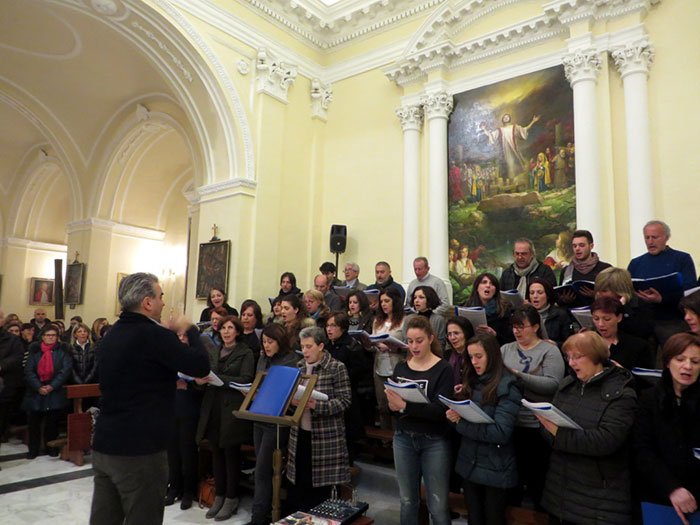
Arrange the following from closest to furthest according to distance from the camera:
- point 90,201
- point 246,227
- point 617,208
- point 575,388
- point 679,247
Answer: point 575,388
point 679,247
point 617,208
point 246,227
point 90,201

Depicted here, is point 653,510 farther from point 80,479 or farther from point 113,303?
point 113,303

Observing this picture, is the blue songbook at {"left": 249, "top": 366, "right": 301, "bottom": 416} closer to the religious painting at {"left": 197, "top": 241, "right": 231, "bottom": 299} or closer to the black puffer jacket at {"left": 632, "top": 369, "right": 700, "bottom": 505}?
the black puffer jacket at {"left": 632, "top": 369, "right": 700, "bottom": 505}

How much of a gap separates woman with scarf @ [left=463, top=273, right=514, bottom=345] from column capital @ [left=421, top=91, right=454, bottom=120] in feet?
17.1

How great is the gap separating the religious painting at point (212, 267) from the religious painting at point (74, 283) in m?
4.84

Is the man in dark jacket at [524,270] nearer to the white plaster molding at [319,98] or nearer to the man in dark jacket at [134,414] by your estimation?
the man in dark jacket at [134,414]

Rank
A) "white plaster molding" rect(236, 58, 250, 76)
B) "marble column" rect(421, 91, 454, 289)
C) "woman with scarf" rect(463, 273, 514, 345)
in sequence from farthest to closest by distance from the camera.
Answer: "white plaster molding" rect(236, 58, 250, 76) < "marble column" rect(421, 91, 454, 289) < "woman with scarf" rect(463, 273, 514, 345)

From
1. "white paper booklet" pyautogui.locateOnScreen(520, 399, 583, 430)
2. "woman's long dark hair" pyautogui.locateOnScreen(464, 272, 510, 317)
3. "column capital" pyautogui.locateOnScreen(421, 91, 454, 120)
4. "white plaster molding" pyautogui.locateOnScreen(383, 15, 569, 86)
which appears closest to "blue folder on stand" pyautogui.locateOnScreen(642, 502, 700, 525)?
"white paper booklet" pyautogui.locateOnScreen(520, 399, 583, 430)

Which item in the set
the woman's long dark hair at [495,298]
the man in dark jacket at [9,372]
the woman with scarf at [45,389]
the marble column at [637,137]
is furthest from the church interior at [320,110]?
the woman's long dark hair at [495,298]

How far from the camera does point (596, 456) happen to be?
2.89m

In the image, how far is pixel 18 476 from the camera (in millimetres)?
6148

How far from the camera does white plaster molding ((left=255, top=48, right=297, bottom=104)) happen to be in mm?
9844

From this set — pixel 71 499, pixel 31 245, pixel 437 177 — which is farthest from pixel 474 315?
pixel 31 245

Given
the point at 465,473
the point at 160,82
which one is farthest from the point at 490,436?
the point at 160,82

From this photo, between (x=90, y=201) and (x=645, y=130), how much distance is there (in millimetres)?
12054
